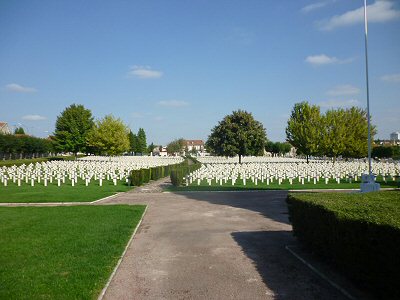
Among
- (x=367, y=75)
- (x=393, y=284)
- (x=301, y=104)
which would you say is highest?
(x=301, y=104)

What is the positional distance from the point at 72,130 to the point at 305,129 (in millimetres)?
43043

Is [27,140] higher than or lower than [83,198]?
higher

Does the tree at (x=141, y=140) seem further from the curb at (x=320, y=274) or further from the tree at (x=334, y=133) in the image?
the curb at (x=320, y=274)

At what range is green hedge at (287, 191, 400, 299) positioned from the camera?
511cm

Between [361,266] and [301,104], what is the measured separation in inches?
2149

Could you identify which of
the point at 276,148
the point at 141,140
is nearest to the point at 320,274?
the point at 276,148

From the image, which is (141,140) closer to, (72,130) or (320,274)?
(72,130)

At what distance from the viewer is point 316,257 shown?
26.3 feet

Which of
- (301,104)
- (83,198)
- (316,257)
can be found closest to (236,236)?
(316,257)

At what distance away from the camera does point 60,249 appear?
28.1 feet

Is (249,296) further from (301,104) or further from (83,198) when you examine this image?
(301,104)

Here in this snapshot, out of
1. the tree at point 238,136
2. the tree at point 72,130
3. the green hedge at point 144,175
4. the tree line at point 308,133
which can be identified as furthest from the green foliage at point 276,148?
the green hedge at point 144,175

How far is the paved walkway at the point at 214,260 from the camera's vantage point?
20.0ft

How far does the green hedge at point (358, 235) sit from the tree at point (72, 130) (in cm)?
6184
